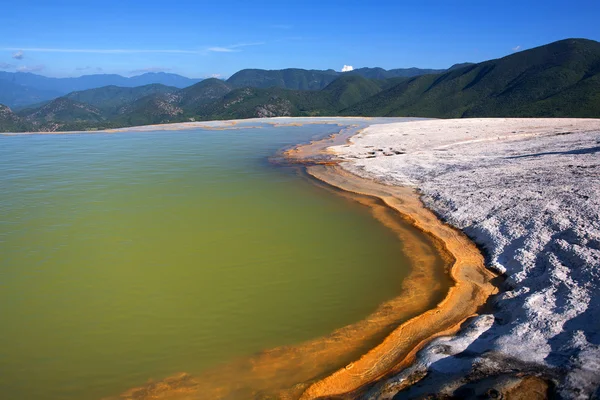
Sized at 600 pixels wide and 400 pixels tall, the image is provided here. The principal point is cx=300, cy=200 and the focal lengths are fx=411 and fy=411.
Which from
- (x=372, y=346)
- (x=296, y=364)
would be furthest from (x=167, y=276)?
(x=372, y=346)

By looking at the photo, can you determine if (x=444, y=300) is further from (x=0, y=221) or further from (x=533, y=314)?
(x=0, y=221)

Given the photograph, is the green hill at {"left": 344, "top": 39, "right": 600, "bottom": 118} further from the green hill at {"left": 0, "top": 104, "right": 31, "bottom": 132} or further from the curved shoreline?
the green hill at {"left": 0, "top": 104, "right": 31, "bottom": 132}

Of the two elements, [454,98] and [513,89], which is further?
[454,98]

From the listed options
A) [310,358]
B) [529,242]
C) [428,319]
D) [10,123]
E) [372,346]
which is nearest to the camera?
[310,358]

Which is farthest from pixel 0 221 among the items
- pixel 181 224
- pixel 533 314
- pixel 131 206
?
pixel 533 314

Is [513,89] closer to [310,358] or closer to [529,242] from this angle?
[529,242]

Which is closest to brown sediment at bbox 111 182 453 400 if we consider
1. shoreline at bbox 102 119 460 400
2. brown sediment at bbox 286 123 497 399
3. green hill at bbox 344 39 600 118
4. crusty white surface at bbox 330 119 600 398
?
shoreline at bbox 102 119 460 400

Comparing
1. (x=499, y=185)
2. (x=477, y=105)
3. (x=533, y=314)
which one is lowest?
(x=533, y=314)
